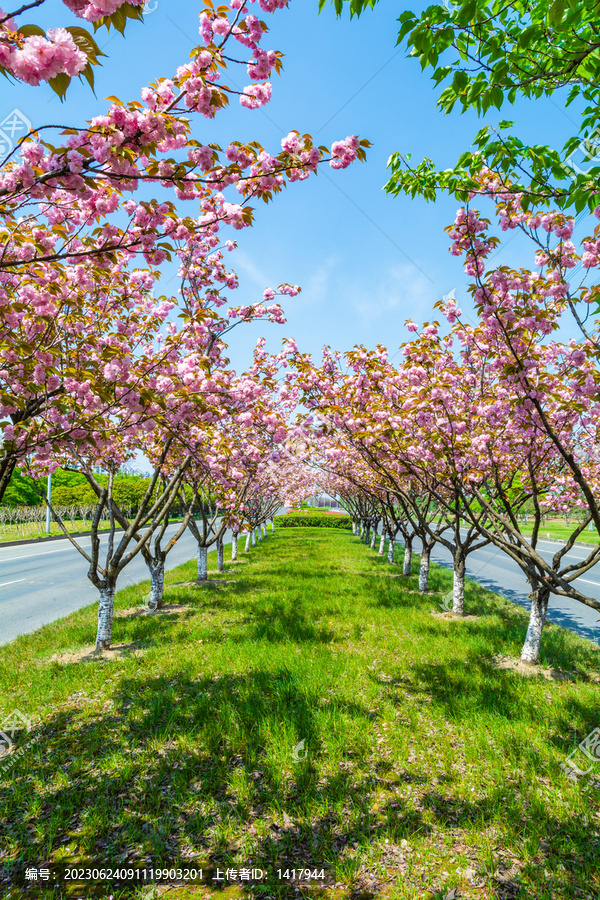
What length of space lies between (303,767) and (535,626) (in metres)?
4.32

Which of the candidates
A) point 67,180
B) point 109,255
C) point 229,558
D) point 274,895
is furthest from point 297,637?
point 229,558

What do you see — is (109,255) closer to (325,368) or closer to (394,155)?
(394,155)

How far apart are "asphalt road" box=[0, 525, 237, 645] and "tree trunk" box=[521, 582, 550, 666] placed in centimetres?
863

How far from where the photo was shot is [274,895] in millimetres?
2496

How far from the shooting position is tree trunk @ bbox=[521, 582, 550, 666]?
5883mm

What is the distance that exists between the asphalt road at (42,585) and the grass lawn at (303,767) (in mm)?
2062

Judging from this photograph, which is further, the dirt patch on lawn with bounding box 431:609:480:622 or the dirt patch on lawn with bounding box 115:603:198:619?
the dirt patch on lawn with bounding box 115:603:198:619

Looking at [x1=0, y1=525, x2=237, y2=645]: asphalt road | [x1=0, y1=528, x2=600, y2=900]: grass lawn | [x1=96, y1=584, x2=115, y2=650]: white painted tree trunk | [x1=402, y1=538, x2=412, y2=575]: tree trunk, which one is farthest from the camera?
[x1=402, y1=538, x2=412, y2=575]: tree trunk

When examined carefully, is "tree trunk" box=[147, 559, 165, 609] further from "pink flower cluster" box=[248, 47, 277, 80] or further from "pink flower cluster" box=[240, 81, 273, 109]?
"pink flower cluster" box=[248, 47, 277, 80]

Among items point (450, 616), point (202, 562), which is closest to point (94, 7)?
point (450, 616)

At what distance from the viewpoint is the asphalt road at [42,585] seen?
848 cm

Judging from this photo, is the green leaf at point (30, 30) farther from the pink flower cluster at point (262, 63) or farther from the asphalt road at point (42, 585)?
the asphalt road at point (42, 585)

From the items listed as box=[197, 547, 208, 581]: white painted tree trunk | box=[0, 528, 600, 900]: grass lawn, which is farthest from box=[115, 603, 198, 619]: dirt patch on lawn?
box=[197, 547, 208, 581]: white painted tree trunk

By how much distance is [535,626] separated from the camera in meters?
6.01
